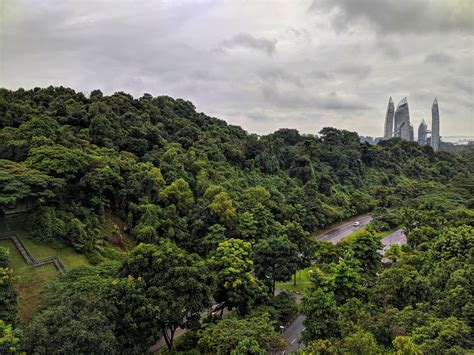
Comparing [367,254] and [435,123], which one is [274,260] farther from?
[435,123]

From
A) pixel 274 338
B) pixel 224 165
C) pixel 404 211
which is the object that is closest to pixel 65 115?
pixel 224 165

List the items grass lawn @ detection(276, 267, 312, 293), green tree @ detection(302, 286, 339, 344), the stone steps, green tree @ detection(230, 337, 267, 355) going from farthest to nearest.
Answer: grass lawn @ detection(276, 267, 312, 293) → the stone steps → green tree @ detection(302, 286, 339, 344) → green tree @ detection(230, 337, 267, 355)

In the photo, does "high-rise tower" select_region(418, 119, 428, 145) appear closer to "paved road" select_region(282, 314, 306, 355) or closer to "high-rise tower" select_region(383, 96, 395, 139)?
"high-rise tower" select_region(383, 96, 395, 139)

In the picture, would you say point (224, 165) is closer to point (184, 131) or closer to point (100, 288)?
point (184, 131)

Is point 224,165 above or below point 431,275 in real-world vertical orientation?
above

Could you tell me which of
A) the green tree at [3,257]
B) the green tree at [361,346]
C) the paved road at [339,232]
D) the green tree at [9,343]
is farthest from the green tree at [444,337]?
the paved road at [339,232]

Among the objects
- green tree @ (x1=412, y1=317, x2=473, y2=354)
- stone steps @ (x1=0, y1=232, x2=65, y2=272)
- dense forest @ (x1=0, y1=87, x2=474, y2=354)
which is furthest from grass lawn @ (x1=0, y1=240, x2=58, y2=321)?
green tree @ (x1=412, y1=317, x2=473, y2=354)

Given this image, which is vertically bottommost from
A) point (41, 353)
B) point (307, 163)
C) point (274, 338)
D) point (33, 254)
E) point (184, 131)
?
point (274, 338)

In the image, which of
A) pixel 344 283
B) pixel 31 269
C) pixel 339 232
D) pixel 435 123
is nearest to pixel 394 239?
pixel 339 232
